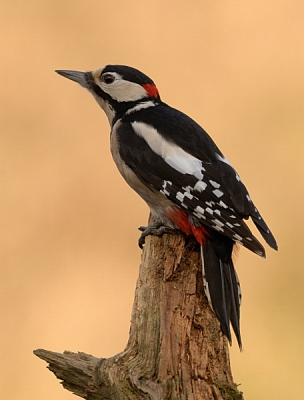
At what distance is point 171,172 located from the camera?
397cm

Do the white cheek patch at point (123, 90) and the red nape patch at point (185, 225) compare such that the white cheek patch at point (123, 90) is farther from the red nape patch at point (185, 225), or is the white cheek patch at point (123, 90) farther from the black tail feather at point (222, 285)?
the black tail feather at point (222, 285)

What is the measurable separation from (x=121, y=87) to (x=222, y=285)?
1.47 m

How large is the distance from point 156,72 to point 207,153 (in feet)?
11.2

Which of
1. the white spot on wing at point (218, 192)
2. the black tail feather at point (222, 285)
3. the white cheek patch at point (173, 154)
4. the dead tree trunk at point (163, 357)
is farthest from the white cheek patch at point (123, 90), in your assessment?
the dead tree trunk at point (163, 357)

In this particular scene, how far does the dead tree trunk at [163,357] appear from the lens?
3.23 m

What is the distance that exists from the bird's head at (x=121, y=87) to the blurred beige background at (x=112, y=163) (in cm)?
185

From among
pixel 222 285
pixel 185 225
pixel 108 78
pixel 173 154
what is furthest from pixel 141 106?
pixel 222 285

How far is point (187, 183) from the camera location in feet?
12.8

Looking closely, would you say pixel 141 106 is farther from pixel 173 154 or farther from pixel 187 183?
pixel 187 183

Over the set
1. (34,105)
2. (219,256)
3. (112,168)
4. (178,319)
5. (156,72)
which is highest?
(156,72)

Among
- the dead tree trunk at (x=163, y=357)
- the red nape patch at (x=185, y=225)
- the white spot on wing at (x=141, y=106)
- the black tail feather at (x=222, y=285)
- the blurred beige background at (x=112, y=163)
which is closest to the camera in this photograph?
the dead tree trunk at (x=163, y=357)

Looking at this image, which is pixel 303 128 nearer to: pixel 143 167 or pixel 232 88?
pixel 232 88

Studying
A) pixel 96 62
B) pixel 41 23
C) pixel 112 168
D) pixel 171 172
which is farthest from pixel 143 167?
pixel 41 23

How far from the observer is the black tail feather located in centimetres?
350
